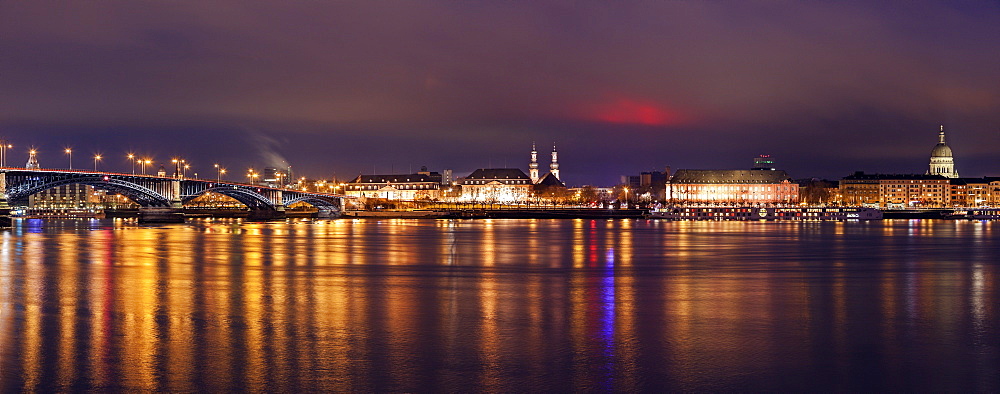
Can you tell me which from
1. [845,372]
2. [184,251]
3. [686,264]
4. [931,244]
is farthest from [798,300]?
[931,244]

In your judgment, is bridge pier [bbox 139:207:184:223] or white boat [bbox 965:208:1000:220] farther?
white boat [bbox 965:208:1000:220]

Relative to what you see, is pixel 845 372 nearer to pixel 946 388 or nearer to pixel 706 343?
pixel 946 388

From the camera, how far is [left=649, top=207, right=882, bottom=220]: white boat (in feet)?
416

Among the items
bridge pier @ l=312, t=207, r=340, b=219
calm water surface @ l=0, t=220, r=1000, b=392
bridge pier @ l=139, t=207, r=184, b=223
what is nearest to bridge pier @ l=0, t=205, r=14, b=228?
bridge pier @ l=139, t=207, r=184, b=223

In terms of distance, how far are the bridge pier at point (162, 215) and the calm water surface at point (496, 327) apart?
6016 cm

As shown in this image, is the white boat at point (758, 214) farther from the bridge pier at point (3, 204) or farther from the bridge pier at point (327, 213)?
the bridge pier at point (3, 204)

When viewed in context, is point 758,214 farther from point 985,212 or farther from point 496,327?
point 496,327

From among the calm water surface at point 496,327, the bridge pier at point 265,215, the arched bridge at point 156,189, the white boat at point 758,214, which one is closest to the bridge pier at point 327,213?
the arched bridge at point 156,189

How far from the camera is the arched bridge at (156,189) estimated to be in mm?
76375

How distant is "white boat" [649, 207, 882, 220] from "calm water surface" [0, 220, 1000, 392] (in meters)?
96.2

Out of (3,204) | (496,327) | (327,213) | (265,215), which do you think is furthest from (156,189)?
(496,327)

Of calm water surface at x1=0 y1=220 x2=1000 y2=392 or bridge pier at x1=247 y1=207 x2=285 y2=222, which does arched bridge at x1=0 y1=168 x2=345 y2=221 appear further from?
calm water surface at x1=0 y1=220 x2=1000 y2=392

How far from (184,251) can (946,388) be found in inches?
1488

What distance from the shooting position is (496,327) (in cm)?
1680
